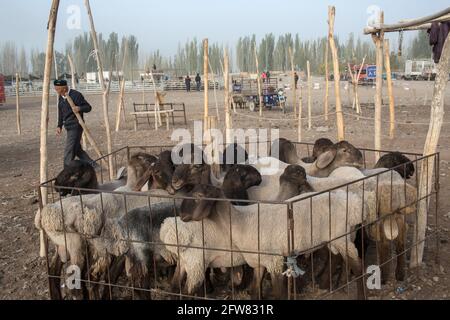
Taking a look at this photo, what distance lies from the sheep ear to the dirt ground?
5.09ft

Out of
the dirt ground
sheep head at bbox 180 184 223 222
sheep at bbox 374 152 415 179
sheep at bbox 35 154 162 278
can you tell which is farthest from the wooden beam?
sheep at bbox 35 154 162 278

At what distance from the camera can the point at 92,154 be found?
12812mm

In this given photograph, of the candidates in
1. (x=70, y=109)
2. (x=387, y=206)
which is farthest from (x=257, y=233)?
(x=70, y=109)

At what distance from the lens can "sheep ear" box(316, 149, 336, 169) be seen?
6254mm

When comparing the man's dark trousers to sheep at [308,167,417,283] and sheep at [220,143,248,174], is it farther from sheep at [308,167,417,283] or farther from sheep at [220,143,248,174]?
sheep at [308,167,417,283]

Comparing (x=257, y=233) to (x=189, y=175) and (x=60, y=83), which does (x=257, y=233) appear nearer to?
(x=189, y=175)

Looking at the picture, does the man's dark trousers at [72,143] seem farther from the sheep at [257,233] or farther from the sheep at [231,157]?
the sheep at [257,233]

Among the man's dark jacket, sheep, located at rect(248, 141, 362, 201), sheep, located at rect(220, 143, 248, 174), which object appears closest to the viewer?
sheep, located at rect(248, 141, 362, 201)

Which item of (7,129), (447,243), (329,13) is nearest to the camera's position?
(447,243)

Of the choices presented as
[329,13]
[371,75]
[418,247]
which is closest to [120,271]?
[418,247]
